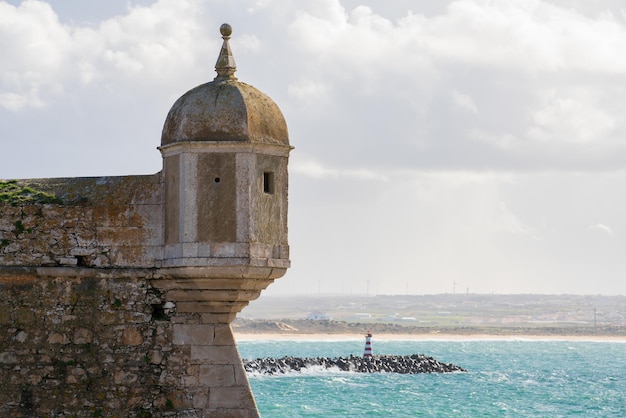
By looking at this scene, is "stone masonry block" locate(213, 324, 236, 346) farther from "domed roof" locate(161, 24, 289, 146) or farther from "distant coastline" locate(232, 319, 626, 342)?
"distant coastline" locate(232, 319, 626, 342)

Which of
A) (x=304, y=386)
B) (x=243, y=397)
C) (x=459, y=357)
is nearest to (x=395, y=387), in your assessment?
(x=304, y=386)

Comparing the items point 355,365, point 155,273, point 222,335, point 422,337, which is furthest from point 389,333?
point 155,273

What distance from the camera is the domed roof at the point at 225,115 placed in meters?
11.5

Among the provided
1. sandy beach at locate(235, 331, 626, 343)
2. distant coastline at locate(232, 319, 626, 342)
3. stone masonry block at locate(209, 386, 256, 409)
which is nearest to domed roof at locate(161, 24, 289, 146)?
stone masonry block at locate(209, 386, 256, 409)

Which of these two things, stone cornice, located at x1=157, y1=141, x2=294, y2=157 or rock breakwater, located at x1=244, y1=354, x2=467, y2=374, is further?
rock breakwater, located at x1=244, y1=354, x2=467, y2=374

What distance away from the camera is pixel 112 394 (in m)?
11.5

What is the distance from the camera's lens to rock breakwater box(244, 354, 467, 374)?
190ft

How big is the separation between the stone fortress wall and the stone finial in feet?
0.40

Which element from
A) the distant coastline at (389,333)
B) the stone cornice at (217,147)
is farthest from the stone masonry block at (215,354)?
the distant coastline at (389,333)

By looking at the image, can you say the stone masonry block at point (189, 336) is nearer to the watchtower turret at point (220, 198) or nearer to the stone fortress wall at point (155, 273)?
the stone fortress wall at point (155, 273)

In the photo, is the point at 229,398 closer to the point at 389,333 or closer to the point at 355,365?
the point at 355,365

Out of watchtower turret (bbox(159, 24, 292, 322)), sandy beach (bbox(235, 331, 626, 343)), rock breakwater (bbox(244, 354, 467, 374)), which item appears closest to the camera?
watchtower turret (bbox(159, 24, 292, 322))

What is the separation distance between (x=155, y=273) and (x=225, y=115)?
160 cm

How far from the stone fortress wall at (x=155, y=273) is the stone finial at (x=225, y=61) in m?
0.12
